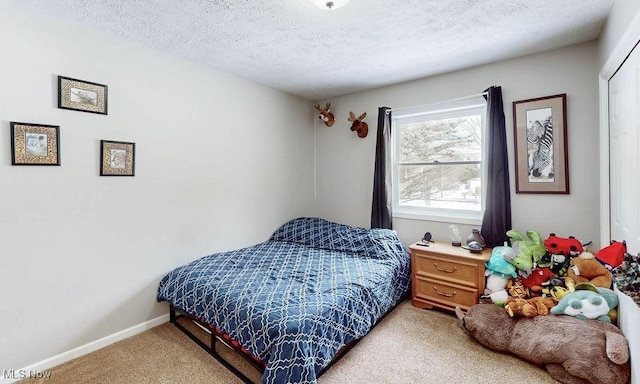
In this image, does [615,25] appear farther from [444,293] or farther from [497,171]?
[444,293]

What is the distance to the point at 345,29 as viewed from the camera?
2174 millimetres

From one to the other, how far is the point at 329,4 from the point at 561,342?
2.52 m

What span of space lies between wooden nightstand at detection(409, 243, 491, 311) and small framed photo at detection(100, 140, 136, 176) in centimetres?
260

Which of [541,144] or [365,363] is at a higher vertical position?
[541,144]

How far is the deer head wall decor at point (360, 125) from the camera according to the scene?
3586 mm

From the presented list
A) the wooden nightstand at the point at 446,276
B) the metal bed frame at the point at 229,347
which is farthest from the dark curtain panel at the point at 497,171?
the metal bed frame at the point at 229,347

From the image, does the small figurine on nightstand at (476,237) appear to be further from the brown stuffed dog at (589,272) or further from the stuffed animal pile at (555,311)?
the brown stuffed dog at (589,272)

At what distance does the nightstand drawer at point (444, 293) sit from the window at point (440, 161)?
730 millimetres

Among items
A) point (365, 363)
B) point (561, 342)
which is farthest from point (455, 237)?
point (365, 363)

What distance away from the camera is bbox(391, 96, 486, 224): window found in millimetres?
2982

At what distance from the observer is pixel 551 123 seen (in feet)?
8.21

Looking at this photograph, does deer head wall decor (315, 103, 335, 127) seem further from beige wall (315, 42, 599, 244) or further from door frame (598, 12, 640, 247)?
door frame (598, 12, 640, 247)

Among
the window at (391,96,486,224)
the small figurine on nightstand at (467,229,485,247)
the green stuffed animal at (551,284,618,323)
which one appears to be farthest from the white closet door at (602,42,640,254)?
the window at (391,96,486,224)

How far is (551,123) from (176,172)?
10.9 feet
